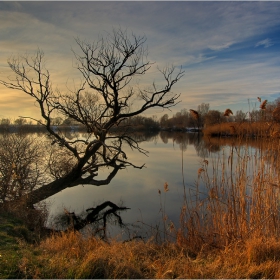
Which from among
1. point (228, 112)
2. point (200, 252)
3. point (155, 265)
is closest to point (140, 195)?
point (200, 252)

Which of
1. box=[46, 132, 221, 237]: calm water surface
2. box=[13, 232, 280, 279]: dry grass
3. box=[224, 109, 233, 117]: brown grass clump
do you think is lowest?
box=[46, 132, 221, 237]: calm water surface

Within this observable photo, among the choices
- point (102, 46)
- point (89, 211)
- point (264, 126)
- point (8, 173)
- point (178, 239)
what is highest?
point (102, 46)

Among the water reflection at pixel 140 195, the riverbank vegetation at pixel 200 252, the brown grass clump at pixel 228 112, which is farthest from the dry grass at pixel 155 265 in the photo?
the water reflection at pixel 140 195

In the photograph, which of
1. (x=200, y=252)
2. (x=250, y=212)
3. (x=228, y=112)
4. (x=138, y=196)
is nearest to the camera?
(x=200, y=252)

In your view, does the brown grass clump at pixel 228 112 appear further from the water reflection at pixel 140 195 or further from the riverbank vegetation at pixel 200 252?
the water reflection at pixel 140 195

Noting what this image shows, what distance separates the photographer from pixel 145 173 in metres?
13.8

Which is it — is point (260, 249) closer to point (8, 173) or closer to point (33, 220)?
point (33, 220)

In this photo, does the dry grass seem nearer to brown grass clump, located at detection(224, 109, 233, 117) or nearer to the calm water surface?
brown grass clump, located at detection(224, 109, 233, 117)

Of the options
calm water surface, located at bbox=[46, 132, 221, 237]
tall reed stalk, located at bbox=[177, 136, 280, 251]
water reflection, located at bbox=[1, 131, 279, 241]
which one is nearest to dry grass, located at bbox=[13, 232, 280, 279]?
tall reed stalk, located at bbox=[177, 136, 280, 251]

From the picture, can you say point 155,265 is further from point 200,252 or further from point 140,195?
point 140,195

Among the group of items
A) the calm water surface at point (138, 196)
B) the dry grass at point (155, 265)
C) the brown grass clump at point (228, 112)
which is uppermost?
the brown grass clump at point (228, 112)

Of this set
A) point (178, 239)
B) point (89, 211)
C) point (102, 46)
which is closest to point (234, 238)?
point (178, 239)

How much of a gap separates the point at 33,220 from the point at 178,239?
14.6ft

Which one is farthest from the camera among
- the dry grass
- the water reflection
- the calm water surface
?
the calm water surface
